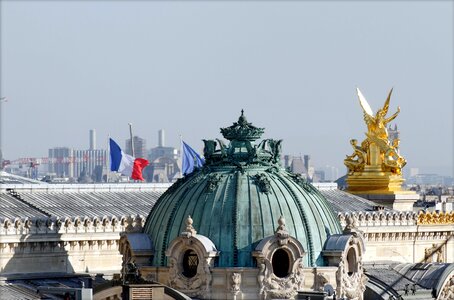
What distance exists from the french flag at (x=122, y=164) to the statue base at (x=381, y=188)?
1345 cm

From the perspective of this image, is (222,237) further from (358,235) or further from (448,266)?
(448,266)

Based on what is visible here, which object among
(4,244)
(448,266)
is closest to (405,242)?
(448,266)

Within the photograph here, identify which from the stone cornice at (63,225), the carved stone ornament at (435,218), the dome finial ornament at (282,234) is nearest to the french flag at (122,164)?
the carved stone ornament at (435,218)

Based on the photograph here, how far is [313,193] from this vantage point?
73.9 metres

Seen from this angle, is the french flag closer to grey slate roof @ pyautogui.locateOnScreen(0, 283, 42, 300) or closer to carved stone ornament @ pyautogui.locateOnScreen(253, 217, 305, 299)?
grey slate roof @ pyautogui.locateOnScreen(0, 283, 42, 300)

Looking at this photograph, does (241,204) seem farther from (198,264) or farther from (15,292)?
(15,292)

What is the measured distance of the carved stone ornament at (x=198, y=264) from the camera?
69875 millimetres

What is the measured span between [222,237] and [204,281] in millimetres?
1644

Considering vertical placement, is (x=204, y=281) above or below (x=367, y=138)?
below

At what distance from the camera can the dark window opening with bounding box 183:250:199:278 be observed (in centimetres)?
7050

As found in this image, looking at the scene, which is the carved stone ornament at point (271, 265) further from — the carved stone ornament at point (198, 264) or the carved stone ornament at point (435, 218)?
the carved stone ornament at point (435, 218)

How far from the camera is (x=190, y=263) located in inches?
2783

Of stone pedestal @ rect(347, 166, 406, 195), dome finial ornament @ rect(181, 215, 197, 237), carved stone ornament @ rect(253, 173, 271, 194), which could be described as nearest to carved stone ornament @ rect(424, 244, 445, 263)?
stone pedestal @ rect(347, 166, 406, 195)

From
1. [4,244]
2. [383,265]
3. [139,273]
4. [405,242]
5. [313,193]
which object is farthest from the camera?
[405,242]
